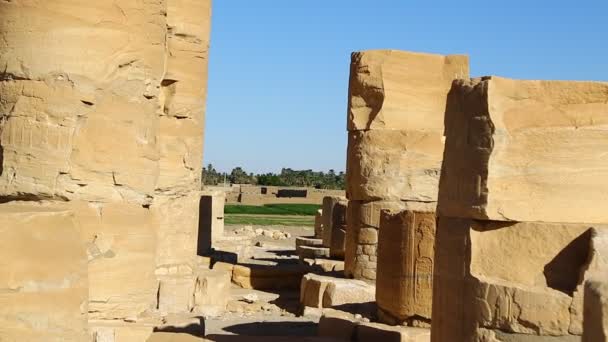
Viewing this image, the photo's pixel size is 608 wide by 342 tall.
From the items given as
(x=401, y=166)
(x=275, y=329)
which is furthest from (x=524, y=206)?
(x=401, y=166)

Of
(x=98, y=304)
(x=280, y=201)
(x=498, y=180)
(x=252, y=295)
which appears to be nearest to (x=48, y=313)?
(x=98, y=304)

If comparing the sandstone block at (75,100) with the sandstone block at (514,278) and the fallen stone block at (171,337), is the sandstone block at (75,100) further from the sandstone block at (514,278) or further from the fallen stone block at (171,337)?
the sandstone block at (514,278)

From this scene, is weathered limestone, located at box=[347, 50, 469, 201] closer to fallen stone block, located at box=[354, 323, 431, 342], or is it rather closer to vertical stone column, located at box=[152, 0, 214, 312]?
vertical stone column, located at box=[152, 0, 214, 312]

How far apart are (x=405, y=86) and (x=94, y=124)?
254 inches

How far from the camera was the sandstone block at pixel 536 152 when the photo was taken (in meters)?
4.46

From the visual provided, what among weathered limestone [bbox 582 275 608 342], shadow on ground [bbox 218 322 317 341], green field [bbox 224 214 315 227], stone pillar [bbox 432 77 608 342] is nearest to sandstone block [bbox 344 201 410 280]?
shadow on ground [bbox 218 322 317 341]

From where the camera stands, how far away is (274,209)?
38469mm

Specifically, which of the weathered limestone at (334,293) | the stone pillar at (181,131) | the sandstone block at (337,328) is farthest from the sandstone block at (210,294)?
the sandstone block at (337,328)

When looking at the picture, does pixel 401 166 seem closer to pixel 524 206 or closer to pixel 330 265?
pixel 330 265

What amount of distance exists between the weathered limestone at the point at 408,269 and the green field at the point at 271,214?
20.8 m

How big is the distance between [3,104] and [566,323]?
4178 millimetres

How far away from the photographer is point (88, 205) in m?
6.15

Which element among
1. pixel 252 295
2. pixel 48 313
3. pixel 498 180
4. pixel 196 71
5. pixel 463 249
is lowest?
pixel 252 295

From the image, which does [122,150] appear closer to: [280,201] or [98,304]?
[98,304]
